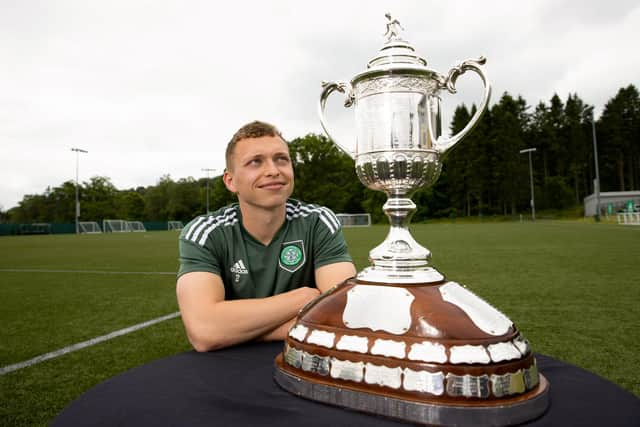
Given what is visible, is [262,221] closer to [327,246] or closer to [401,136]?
[327,246]

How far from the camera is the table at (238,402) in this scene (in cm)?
76

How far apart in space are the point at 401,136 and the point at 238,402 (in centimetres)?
65

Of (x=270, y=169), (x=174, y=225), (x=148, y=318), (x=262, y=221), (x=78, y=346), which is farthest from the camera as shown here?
(x=174, y=225)

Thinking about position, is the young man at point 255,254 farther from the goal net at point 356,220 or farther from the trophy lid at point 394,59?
the goal net at point 356,220

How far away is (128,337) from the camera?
3.61 meters

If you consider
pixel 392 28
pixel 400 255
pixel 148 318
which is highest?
pixel 392 28

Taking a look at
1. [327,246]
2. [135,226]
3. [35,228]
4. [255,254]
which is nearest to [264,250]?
[255,254]

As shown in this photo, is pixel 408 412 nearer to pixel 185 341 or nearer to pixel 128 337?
pixel 185 341

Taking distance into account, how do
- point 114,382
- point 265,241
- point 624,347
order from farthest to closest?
point 624,347, point 265,241, point 114,382

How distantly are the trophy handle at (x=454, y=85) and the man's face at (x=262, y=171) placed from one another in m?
0.77

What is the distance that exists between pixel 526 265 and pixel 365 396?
774 cm

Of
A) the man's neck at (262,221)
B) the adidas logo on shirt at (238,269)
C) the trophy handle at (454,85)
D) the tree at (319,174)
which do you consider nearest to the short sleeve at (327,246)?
the man's neck at (262,221)

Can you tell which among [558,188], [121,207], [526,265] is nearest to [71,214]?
[121,207]

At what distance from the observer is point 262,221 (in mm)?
1798
